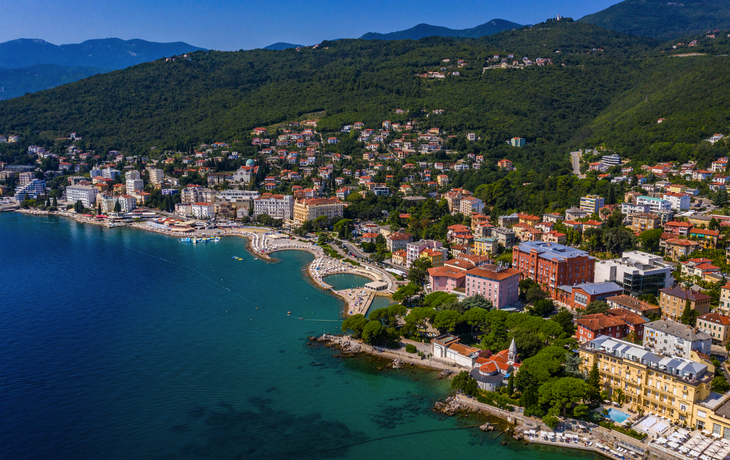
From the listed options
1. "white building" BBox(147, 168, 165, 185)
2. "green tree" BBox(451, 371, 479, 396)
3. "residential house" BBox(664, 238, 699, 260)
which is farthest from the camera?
"white building" BBox(147, 168, 165, 185)

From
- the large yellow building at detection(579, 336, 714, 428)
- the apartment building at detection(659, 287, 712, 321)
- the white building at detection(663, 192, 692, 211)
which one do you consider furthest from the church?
the white building at detection(663, 192, 692, 211)

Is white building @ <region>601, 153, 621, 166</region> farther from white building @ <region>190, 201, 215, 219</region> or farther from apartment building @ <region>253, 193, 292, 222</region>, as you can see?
white building @ <region>190, 201, 215, 219</region>

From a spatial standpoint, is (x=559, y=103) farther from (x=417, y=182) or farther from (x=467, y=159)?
(x=417, y=182)

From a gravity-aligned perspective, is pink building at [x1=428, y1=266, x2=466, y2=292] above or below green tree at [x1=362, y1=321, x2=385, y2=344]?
above

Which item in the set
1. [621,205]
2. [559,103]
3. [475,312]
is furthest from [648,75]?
[475,312]

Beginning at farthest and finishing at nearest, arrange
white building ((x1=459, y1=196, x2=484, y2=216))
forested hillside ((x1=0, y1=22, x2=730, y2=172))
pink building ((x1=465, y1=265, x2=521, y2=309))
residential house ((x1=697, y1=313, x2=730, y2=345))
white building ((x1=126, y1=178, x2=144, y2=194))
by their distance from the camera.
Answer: white building ((x1=126, y1=178, x2=144, y2=194)) < forested hillside ((x1=0, y1=22, x2=730, y2=172)) < white building ((x1=459, y1=196, x2=484, y2=216)) < pink building ((x1=465, y1=265, x2=521, y2=309)) < residential house ((x1=697, y1=313, x2=730, y2=345))

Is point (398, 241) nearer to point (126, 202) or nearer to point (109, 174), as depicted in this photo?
point (126, 202)
